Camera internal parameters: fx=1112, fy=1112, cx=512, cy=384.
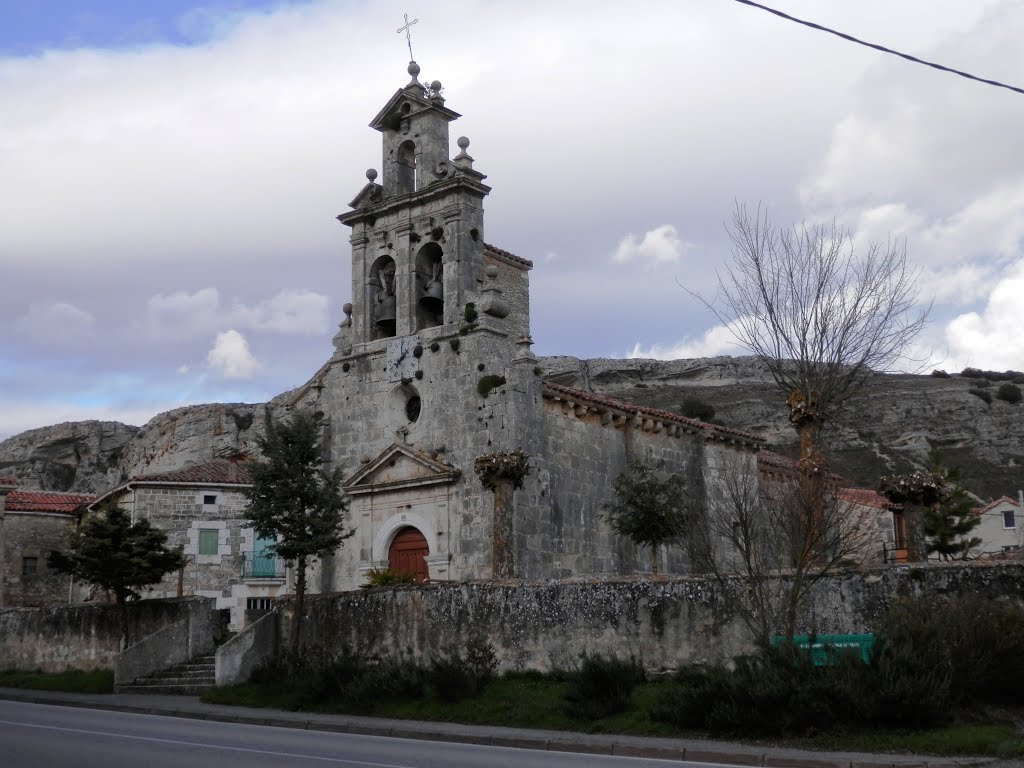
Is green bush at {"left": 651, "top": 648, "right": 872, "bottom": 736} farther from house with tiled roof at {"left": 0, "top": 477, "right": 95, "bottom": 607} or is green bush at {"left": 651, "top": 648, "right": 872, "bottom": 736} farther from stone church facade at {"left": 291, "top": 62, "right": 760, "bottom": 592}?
house with tiled roof at {"left": 0, "top": 477, "right": 95, "bottom": 607}

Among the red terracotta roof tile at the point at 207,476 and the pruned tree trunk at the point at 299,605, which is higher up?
the red terracotta roof tile at the point at 207,476

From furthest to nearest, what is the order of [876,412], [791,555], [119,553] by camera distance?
[876,412]
[119,553]
[791,555]

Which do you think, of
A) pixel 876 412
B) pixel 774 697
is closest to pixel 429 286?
pixel 774 697

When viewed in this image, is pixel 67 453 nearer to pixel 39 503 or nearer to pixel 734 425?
pixel 39 503

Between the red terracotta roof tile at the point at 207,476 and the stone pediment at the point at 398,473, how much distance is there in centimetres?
1218

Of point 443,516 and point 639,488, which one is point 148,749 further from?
point 639,488

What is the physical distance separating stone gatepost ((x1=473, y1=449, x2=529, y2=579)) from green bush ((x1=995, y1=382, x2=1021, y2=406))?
70.3 m

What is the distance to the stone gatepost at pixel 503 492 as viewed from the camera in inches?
864

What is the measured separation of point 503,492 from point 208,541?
18.6 meters

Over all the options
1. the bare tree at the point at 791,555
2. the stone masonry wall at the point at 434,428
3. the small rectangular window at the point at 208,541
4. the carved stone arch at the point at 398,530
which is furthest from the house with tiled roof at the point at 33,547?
the bare tree at the point at 791,555

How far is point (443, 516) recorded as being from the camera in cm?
2430

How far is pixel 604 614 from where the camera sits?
18.0 meters

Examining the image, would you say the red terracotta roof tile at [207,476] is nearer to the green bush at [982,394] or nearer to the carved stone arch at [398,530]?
the carved stone arch at [398,530]

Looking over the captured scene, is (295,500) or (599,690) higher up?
(295,500)
